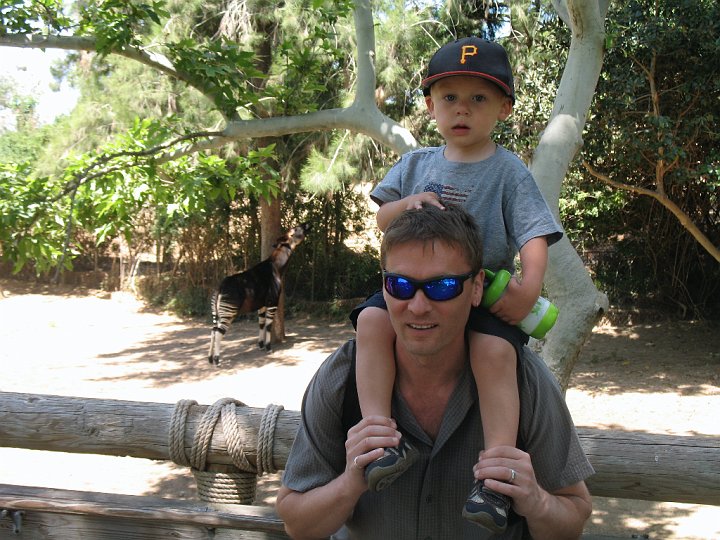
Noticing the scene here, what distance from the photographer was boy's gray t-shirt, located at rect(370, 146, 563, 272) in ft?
6.44

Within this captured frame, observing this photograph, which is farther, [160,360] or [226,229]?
[226,229]

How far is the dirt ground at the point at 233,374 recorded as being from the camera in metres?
6.06

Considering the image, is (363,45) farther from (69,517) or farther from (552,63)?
(552,63)

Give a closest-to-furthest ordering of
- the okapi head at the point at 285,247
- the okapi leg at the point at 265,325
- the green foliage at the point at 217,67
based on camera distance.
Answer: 1. the green foliage at the point at 217,67
2. the okapi leg at the point at 265,325
3. the okapi head at the point at 285,247

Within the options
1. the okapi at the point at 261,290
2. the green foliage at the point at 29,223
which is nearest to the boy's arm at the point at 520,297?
the green foliage at the point at 29,223

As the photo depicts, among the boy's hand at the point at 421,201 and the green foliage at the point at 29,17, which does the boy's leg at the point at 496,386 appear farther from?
the green foliage at the point at 29,17

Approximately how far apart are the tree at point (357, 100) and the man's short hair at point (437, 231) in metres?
2.14

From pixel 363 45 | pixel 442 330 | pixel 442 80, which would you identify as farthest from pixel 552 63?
pixel 442 330

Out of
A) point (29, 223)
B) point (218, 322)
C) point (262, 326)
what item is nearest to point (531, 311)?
point (29, 223)

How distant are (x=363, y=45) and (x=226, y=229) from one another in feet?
34.5

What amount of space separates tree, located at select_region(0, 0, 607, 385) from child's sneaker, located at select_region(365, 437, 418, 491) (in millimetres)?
2333

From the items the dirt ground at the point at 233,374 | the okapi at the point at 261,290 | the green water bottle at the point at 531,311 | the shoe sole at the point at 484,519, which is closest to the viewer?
the shoe sole at the point at 484,519

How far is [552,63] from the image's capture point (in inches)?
352

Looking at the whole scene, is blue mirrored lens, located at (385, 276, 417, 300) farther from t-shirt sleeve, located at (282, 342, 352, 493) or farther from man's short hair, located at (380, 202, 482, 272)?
t-shirt sleeve, located at (282, 342, 352, 493)
